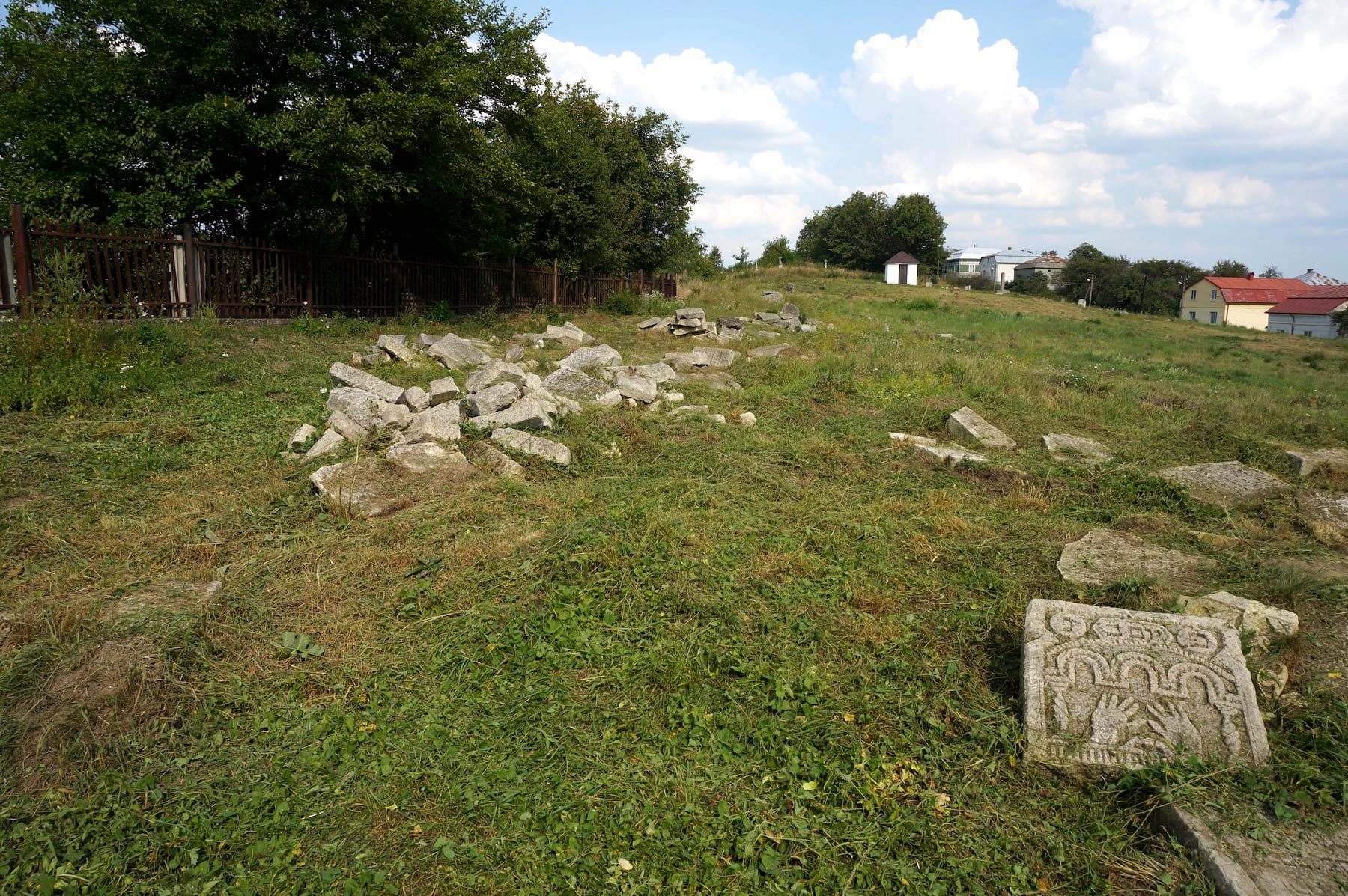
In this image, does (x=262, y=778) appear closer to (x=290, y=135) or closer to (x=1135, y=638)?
(x=1135, y=638)

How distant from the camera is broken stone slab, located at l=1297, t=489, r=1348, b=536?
18.2 ft

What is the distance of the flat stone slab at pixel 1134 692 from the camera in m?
3.14

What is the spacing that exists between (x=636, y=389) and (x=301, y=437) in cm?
369

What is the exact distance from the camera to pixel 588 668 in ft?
12.7

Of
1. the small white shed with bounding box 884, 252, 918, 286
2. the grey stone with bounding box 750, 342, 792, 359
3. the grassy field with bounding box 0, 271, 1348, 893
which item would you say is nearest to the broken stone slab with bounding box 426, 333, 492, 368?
the grassy field with bounding box 0, 271, 1348, 893

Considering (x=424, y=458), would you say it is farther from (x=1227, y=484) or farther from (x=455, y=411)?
(x=1227, y=484)

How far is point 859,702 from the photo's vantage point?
11.8 feet

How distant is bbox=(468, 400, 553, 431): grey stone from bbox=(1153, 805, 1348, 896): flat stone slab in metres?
5.42

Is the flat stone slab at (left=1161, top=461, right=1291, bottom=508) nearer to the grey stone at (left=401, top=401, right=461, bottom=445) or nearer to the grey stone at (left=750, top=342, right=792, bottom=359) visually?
the grey stone at (left=401, top=401, right=461, bottom=445)

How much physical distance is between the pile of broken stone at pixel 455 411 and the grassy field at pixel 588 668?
286 millimetres

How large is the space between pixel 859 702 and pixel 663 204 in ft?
101

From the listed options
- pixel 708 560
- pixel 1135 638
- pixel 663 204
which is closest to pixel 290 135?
pixel 708 560

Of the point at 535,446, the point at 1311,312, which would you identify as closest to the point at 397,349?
the point at 535,446

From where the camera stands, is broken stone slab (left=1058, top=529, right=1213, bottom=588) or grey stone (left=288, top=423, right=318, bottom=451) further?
grey stone (left=288, top=423, right=318, bottom=451)
